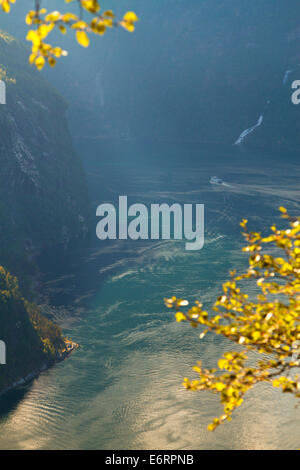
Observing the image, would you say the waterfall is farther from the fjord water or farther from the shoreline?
the shoreline

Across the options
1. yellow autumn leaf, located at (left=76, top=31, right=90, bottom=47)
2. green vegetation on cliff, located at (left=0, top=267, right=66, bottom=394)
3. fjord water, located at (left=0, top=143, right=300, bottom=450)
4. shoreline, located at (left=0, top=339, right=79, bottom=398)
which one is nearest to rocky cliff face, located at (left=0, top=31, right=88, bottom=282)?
fjord water, located at (left=0, top=143, right=300, bottom=450)

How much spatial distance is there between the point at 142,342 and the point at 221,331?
40163 millimetres

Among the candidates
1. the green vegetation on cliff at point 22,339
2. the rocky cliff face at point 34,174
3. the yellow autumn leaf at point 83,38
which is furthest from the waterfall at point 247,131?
the yellow autumn leaf at point 83,38

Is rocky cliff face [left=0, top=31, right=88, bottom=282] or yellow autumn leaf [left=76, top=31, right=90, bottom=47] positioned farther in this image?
rocky cliff face [left=0, top=31, right=88, bottom=282]

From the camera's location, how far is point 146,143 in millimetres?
193125

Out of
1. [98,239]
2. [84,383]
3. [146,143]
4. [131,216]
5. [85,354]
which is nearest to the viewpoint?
[84,383]

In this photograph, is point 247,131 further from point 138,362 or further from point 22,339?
point 22,339

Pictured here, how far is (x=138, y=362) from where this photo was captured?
4644 cm

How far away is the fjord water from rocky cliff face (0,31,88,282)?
235 inches

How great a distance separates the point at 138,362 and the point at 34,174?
44319 millimetres

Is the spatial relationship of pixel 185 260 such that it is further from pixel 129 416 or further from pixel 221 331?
pixel 221 331

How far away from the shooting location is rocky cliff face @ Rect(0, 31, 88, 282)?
73188 mm

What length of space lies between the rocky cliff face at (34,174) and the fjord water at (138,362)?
19.6ft
